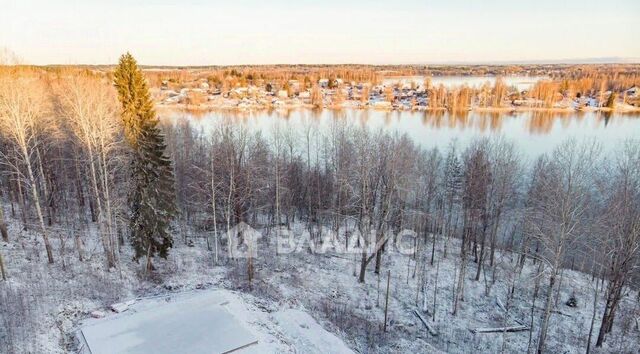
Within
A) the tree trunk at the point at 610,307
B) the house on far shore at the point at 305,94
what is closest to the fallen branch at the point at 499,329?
the tree trunk at the point at 610,307

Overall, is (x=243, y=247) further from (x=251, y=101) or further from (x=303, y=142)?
(x=251, y=101)

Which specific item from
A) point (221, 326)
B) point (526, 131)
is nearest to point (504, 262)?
point (221, 326)

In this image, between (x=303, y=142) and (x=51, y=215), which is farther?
(x=303, y=142)

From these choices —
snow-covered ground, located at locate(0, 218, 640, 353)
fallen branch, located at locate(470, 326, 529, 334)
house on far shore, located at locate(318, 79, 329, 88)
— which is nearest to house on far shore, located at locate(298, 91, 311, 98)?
house on far shore, located at locate(318, 79, 329, 88)

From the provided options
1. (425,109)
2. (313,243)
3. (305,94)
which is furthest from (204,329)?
(305,94)

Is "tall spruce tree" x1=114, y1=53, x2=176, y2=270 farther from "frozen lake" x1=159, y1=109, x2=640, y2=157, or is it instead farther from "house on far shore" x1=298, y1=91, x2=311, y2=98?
"house on far shore" x1=298, y1=91, x2=311, y2=98

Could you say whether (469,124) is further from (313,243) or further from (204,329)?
(204,329)
